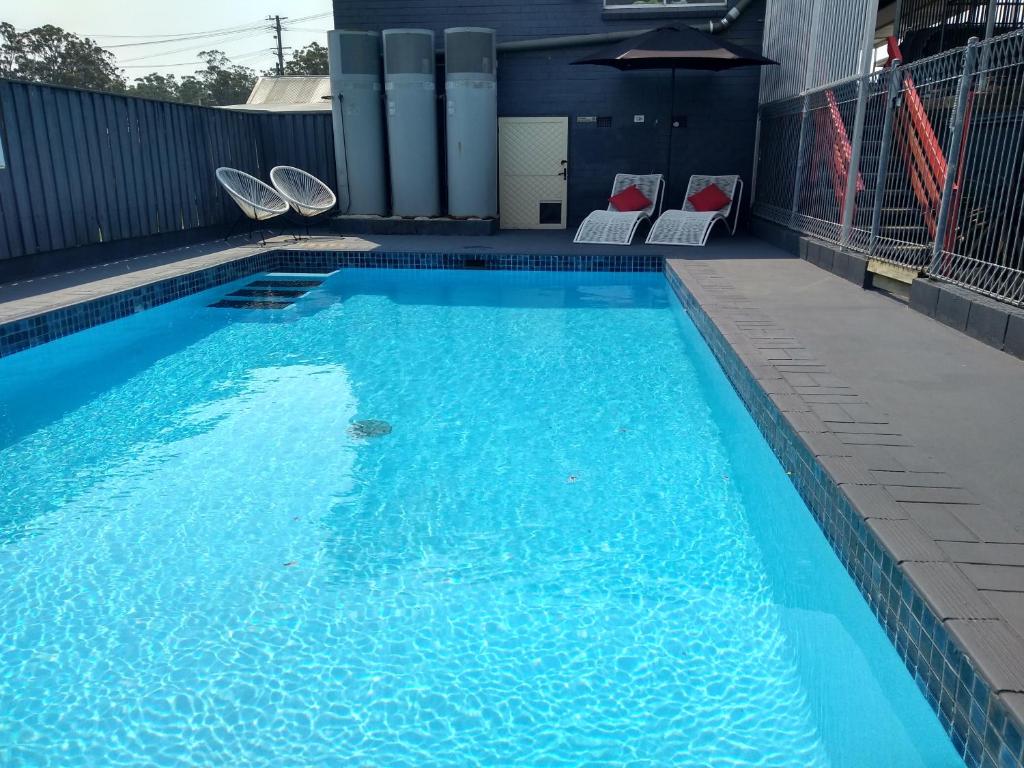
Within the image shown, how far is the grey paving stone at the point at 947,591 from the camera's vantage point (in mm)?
1640

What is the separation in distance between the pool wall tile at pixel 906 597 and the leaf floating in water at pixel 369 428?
193 cm

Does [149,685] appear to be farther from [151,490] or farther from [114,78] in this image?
[114,78]

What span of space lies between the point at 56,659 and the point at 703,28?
33.0 ft

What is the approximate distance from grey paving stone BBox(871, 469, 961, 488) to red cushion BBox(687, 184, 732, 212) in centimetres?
749

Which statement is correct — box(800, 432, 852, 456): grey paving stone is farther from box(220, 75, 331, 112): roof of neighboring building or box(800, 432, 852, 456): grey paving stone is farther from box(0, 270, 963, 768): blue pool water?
box(220, 75, 331, 112): roof of neighboring building

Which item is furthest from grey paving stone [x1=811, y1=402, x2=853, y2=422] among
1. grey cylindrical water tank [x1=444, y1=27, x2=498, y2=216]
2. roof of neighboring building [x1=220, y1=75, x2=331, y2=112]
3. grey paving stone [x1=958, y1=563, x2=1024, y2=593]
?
roof of neighboring building [x1=220, y1=75, x2=331, y2=112]

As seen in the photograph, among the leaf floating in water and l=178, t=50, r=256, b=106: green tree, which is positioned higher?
l=178, t=50, r=256, b=106: green tree

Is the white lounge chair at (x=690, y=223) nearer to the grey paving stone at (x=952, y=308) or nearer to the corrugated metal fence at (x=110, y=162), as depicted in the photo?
the grey paving stone at (x=952, y=308)

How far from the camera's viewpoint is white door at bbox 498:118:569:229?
10.4 meters

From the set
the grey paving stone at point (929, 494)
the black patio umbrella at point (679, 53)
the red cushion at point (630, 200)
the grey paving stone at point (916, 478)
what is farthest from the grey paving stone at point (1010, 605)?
the red cushion at point (630, 200)

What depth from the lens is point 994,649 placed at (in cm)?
151

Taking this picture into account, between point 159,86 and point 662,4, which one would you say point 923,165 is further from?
point 159,86

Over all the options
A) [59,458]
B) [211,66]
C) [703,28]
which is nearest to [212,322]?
[59,458]

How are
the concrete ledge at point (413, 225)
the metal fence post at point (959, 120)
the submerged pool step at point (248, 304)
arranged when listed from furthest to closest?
1. the concrete ledge at point (413, 225)
2. the submerged pool step at point (248, 304)
3. the metal fence post at point (959, 120)
